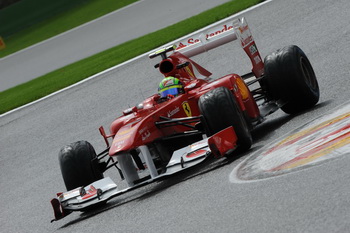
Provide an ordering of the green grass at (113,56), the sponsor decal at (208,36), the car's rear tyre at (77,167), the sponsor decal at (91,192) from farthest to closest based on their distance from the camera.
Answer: the green grass at (113,56), the sponsor decal at (208,36), the car's rear tyre at (77,167), the sponsor decal at (91,192)

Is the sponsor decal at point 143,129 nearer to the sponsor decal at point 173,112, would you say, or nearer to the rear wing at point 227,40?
the sponsor decal at point 173,112

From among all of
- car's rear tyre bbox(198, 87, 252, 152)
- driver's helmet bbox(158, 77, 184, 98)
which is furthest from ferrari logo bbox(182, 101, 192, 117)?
car's rear tyre bbox(198, 87, 252, 152)

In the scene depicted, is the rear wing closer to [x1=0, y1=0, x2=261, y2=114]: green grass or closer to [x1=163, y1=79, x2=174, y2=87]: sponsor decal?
[x1=163, y1=79, x2=174, y2=87]: sponsor decal

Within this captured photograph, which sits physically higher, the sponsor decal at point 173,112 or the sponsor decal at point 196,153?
the sponsor decal at point 173,112

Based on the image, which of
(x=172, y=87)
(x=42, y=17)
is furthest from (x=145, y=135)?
(x=42, y=17)

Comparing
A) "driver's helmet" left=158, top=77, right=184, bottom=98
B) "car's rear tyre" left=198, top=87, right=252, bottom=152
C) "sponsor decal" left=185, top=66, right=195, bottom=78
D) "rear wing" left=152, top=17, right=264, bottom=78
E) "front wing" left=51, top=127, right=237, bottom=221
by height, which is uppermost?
"rear wing" left=152, top=17, right=264, bottom=78

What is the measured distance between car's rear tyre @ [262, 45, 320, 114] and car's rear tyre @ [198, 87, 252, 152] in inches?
43.7

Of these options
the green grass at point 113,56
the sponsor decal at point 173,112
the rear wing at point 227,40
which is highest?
the green grass at point 113,56

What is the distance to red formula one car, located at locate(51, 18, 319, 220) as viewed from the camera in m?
8.02

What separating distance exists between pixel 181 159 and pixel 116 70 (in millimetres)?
7691

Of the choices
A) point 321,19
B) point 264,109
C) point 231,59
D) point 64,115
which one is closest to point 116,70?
point 64,115

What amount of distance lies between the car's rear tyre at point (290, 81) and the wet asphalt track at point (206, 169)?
17cm

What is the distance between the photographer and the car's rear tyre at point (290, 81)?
29.5 ft

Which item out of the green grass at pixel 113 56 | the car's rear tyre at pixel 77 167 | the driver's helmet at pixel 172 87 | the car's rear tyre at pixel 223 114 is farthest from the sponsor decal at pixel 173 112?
the green grass at pixel 113 56
